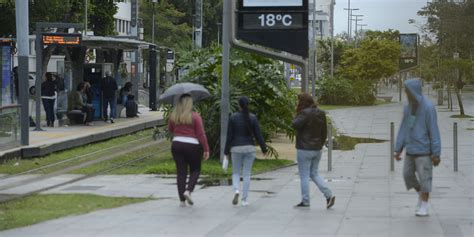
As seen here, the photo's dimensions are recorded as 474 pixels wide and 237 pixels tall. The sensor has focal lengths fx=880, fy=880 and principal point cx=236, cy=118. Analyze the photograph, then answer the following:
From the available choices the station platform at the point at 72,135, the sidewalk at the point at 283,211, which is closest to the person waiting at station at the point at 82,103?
the station platform at the point at 72,135

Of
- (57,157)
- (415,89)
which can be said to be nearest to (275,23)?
(415,89)

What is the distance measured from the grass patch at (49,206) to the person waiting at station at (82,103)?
14266mm

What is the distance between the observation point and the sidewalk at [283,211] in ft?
34.8

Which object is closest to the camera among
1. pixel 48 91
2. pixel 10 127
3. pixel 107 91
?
pixel 10 127

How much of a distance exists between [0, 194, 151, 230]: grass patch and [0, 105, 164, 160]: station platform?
21.0 ft

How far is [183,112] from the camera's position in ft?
41.4

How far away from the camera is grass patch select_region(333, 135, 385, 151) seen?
82.5ft

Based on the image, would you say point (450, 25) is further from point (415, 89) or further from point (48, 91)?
point (415, 89)

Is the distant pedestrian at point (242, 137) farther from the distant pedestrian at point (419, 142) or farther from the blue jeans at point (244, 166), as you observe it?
the distant pedestrian at point (419, 142)

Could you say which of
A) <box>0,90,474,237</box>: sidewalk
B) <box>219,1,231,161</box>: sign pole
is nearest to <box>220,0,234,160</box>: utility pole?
<box>219,1,231,161</box>: sign pole

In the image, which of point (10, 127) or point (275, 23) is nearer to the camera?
point (275, 23)

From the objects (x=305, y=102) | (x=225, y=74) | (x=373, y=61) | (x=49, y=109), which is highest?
(x=373, y=61)

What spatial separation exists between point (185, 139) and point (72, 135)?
12665 mm

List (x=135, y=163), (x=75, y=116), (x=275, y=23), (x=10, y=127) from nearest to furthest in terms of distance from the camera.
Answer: (x=275, y=23) < (x=135, y=163) < (x=10, y=127) < (x=75, y=116)
